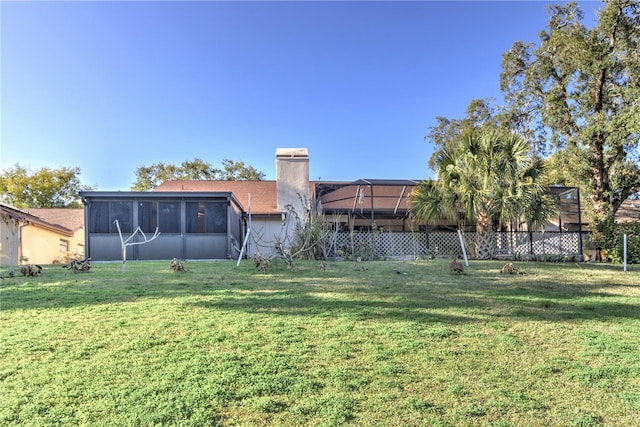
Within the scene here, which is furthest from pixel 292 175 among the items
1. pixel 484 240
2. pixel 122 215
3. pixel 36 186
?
pixel 36 186

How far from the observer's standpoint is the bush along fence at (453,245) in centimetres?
1332

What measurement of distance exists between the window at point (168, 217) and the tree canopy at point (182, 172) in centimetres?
1876

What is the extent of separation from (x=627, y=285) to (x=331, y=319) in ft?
22.0

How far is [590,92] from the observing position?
15898 millimetres

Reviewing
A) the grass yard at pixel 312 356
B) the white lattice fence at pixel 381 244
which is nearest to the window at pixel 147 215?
the white lattice fence at pixel 381 244

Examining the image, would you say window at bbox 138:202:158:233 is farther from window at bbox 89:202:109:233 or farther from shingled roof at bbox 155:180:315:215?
shingled roof at bbox 155:180:315:215

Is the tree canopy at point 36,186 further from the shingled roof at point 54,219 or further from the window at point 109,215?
the window at point 109,215

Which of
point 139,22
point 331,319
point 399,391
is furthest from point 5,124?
point 399,391

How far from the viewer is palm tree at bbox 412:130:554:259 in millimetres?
12648

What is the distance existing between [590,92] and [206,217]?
15.8m

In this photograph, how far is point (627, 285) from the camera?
7867 millimetres

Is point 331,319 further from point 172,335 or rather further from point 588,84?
point 588,84

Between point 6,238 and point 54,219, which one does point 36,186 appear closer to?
point 54,219

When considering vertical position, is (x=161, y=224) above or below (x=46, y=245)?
above
